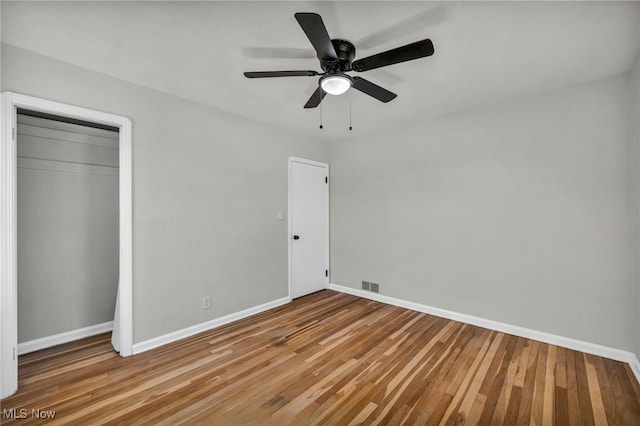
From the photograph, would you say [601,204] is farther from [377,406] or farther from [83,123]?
[83,123]

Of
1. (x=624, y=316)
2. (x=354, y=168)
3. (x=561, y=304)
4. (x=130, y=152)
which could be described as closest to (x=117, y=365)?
(x=130, y=152)

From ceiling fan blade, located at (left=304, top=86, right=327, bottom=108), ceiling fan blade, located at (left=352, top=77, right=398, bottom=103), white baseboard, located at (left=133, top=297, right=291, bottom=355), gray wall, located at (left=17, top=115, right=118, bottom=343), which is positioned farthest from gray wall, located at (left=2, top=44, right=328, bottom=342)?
ceiling fan blade, located at (left=352, top=77, right=398, bottom=103)

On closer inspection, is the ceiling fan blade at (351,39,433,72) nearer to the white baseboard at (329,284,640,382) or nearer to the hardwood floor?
the hardwood floor

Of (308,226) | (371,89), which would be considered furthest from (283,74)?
(308,226)

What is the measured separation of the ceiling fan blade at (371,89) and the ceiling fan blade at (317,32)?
0.34 meters

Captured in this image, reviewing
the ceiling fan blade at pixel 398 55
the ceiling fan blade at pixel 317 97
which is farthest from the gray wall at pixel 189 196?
the ceiling fan blade at pixel 398 55

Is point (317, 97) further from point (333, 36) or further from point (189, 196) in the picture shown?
point (189, 196)

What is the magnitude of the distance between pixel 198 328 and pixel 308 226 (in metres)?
2.06

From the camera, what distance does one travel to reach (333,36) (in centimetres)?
193

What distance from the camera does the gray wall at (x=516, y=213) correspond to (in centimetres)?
249

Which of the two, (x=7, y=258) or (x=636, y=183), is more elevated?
(x=636, y=183)

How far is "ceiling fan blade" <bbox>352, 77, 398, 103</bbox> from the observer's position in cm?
206

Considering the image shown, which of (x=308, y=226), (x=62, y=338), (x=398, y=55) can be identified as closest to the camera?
(x=398, y=55)

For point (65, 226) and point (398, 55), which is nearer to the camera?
point (398, 55)
